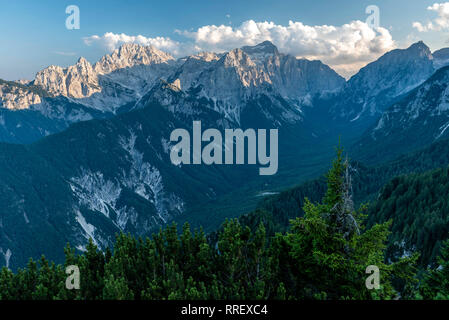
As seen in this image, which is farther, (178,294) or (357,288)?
(357,288)

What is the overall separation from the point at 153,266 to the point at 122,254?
3.34 metres

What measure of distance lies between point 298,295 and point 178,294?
9638mm

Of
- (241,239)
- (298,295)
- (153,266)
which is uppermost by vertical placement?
(241,239)

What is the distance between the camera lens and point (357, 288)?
2053cm

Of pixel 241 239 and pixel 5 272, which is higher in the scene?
pixel 241 239

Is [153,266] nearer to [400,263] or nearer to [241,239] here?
[241,239]

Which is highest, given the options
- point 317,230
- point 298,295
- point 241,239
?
point 317,230
